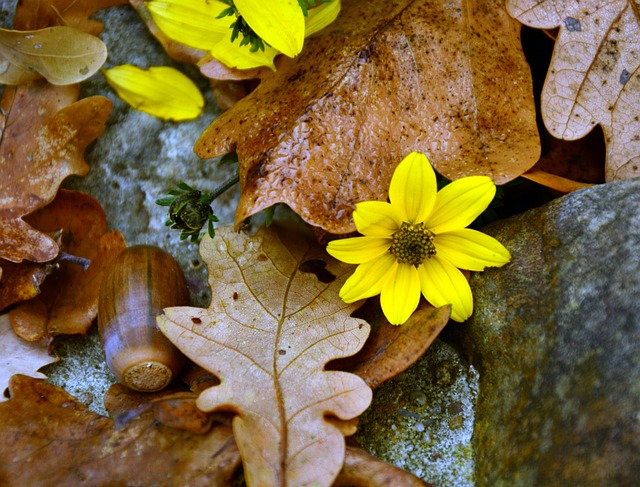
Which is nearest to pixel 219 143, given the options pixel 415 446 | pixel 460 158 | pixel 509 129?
pixel 460 158

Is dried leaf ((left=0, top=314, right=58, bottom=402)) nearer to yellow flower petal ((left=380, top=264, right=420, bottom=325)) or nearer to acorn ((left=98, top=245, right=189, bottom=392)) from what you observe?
acorn ((left=98, top=245, right=189, bottom=392))

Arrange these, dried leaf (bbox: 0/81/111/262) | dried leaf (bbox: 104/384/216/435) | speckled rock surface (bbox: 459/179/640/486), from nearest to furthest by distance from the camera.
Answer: speckled rock surface (bbox: 459/179/640/486), dried leaf (bbox: 104/384/216/435), dried leaf (bbox: 0/81/111/262)

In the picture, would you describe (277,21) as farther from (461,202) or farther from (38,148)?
(38,148)

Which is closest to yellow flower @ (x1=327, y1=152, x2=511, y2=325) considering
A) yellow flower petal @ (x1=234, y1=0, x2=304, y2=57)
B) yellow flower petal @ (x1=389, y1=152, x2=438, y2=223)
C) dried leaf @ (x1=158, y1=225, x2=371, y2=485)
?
yellow flower petal @ (x1=389, y1=152, x2=438, y2=223)

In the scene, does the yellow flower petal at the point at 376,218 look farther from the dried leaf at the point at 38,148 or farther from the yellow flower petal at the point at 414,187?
the dried leaf at the point at 38,148

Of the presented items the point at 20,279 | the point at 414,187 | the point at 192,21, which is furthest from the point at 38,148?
the point at 414,187

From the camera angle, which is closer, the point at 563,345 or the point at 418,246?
the point at 563,345

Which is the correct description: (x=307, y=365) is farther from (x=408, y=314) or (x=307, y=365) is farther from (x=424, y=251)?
(x=424, y=251)
